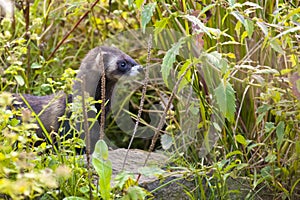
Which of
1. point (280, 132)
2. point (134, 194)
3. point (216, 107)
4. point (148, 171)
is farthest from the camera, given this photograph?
point (216, 107)

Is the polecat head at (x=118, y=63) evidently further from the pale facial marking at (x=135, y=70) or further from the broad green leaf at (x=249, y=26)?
the broad green leaf at (x=249, y=26)

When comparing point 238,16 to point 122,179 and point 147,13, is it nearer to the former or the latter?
point 147,13

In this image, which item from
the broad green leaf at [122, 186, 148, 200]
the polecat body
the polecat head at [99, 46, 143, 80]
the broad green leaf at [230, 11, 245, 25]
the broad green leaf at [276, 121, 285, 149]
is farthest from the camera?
the polecat head at [99, 46, 143, 80]

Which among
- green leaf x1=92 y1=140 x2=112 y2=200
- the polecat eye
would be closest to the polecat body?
the polecat eye

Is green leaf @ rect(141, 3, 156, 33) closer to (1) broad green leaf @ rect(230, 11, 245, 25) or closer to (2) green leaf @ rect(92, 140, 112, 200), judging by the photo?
(1) broad green leaf @ rect(230, 11, 245, 25)

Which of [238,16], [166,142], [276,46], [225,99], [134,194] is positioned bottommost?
[166,142]

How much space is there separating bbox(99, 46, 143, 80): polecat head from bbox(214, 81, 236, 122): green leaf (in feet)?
5.59

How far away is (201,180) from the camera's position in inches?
110

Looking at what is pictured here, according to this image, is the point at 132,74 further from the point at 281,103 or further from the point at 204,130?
the point at 281,103

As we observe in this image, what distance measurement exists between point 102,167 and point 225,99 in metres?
0.52

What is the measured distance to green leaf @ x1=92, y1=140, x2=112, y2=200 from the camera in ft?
7.50

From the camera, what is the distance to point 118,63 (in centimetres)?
407

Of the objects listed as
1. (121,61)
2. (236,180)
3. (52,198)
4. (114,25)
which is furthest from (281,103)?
(114,25)

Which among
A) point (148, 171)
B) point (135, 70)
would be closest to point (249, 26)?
point (148, 171)
